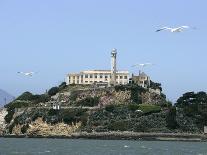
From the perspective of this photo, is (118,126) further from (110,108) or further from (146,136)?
(146,136)

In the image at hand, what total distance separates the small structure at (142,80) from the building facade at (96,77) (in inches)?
87.5

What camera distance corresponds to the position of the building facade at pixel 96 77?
545 feet

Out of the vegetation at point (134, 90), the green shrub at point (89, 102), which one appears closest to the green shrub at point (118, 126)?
the green shrub at point (89, 102)

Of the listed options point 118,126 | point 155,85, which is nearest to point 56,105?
point 118,126

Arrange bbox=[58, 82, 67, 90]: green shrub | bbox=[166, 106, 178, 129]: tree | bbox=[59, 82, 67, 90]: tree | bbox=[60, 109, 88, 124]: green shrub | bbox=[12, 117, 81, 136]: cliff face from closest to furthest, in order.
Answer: bbox=[166, 106, 178, 129]: tree → bbox=[60, 109, 88, 124]: green shrub → bbox=[12, 117, 81, 136]: cliff face → bbox=[58, 82, 67, 90]: green shrub → bbox=[59, 82, 67, 90]: tree

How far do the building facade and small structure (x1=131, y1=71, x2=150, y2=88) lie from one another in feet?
7.29

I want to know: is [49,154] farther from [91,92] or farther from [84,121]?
[91,92]

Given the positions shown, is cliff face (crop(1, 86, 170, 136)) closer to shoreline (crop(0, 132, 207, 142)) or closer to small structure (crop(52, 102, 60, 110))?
small structure (crop(52, 102, 60, 110))

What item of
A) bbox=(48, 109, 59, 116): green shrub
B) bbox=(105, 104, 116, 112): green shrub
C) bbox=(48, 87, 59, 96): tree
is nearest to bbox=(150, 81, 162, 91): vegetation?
bbox=(48, 87, 59, 96): tree

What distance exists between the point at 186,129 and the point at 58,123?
25969 mm

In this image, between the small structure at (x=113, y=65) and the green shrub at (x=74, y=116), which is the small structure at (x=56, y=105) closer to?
the green shrub at (x=74, y=116)

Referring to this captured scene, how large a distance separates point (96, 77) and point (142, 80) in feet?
38.3

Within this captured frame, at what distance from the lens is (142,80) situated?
165m

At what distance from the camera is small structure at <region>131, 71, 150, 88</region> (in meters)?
163
